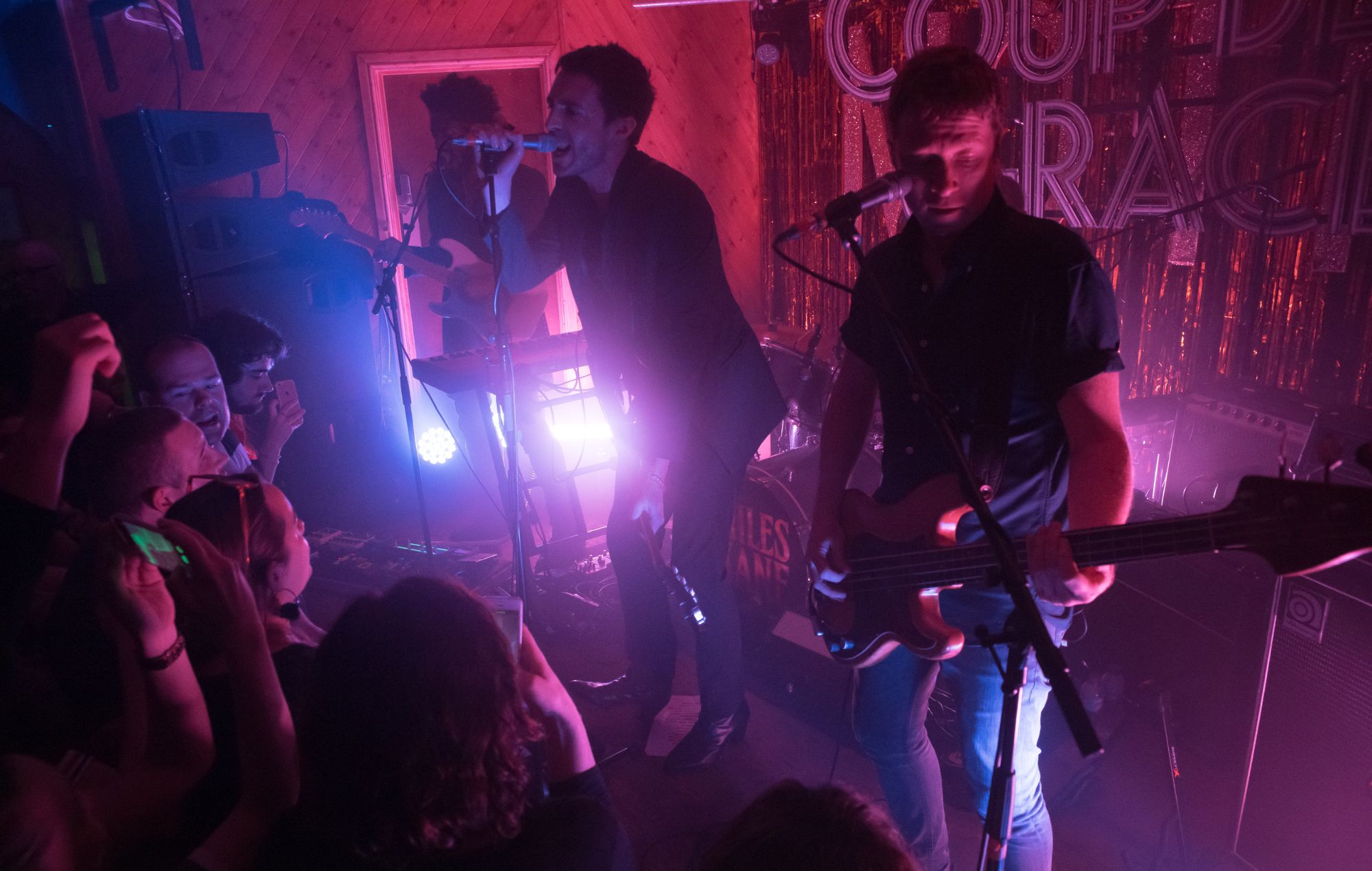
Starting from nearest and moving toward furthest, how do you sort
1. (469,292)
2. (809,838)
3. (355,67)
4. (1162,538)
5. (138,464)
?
1. (809,838)
2. (1162,538)
3. (138,464)
4. (469,292)
5. (355,67)

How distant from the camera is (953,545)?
5.87 ft

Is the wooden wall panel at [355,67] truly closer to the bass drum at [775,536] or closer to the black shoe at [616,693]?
the bass drum at [775,536]

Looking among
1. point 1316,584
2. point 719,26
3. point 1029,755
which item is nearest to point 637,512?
point 1029,755

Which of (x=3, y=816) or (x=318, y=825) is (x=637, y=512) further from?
(x=3, y=816)

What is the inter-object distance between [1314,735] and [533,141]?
8.84 feet

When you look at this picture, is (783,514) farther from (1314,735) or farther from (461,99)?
(461,99)

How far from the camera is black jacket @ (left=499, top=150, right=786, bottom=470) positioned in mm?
2635

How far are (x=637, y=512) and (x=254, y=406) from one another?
202cm

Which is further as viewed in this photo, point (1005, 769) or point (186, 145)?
point (186, 145)

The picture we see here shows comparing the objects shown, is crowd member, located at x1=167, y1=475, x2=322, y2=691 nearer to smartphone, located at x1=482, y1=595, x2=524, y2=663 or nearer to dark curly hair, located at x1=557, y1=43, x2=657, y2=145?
smartphone, located at x1=482, y1=595, x2=524, y2=663

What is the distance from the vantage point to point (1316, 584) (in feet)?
7.30

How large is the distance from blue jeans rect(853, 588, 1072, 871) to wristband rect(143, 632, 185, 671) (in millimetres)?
1432

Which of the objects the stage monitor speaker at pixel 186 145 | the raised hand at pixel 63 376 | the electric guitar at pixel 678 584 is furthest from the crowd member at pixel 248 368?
the raised hand at pixel 63 376

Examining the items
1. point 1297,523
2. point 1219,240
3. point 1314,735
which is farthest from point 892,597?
point 1219,240
